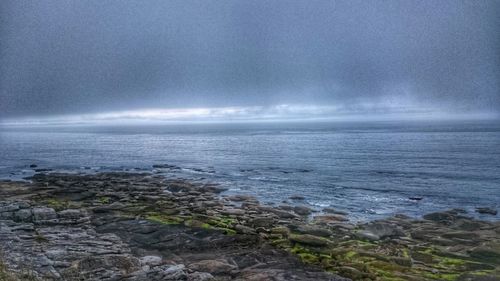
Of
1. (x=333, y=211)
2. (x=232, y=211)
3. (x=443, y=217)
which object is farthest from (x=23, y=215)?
(x=443, y=217)

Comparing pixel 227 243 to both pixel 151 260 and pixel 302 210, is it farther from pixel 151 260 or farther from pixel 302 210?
pixel 302 210

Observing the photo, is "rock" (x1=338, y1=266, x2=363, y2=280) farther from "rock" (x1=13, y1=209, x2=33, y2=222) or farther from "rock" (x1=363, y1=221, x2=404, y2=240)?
"rock" (x1=13, y1=209, x2=33, y2=222)

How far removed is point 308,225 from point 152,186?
21792 mm

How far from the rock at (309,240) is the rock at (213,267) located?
17.9ft

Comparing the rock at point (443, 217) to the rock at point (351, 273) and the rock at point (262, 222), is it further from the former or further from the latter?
the rock at point (351, 273)

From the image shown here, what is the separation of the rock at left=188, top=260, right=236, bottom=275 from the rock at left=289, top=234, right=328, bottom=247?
5450mm

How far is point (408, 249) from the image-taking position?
2027cm

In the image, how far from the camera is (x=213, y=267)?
16.8 m

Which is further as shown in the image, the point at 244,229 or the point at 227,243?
the point at 244,229

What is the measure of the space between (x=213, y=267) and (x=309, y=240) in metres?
6.64

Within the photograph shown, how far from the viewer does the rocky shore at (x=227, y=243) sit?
648 inches

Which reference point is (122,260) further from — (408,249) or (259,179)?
(259,179)

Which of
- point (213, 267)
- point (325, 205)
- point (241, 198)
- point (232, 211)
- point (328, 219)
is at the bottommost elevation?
point (325, 205)

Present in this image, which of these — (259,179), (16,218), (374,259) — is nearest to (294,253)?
(374,259)
